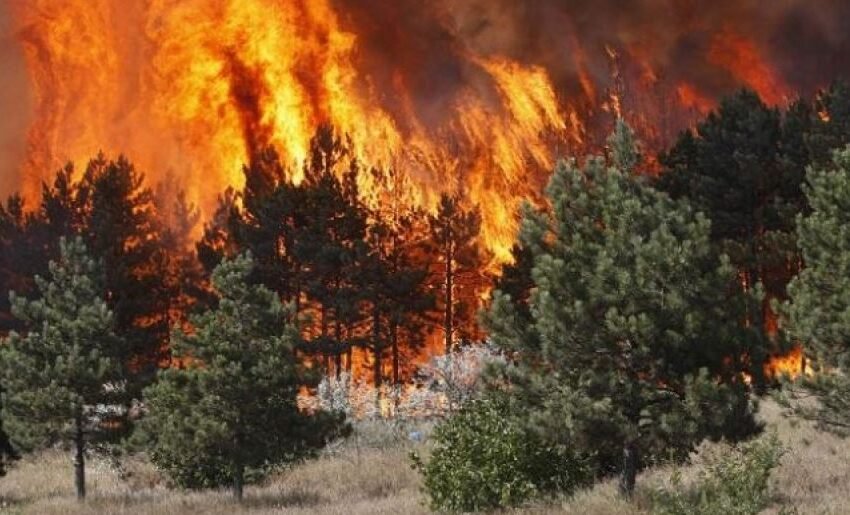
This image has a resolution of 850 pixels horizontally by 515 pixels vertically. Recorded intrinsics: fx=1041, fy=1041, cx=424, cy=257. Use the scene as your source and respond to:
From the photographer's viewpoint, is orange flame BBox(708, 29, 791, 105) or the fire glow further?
orange flame BBox(708, 29, 791, 105)

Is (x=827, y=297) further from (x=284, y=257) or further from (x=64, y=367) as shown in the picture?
(x=284, y=257)

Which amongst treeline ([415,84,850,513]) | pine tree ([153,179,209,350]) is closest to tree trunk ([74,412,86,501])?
treeline ([415,84,850,513])

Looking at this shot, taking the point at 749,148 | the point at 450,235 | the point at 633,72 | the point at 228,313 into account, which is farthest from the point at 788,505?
the point at 633,72

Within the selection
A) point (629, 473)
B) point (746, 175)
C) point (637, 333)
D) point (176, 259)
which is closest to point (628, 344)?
point (637, 333)

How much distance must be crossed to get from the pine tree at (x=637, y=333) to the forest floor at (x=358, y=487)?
47.6 inches

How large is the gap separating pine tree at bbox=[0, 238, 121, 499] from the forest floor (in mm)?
1977

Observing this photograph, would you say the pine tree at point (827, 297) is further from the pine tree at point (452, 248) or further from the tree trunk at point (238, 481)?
the pine tree at point (452, 248)

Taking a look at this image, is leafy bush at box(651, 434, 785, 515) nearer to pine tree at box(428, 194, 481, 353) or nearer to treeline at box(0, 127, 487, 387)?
treeline at box(0, 127, 487, 387)

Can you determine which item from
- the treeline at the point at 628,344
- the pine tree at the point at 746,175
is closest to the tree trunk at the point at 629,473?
the treeline at the point at 628,344

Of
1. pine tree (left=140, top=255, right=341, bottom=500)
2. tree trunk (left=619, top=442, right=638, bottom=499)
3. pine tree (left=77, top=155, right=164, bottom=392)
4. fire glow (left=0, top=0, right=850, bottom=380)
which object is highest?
fire glow (left=0, top=0, right=850, bottom=380)

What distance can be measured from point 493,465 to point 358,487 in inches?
312

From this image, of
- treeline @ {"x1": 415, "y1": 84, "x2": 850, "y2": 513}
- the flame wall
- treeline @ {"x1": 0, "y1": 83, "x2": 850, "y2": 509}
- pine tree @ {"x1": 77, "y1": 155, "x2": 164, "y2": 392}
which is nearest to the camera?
treeline @ {"x1": 415, "y1": 84, "x2": 850, "y2": 513}

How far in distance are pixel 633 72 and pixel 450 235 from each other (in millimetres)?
27581

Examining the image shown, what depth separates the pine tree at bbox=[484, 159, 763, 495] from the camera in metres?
16.1
